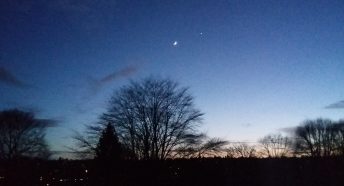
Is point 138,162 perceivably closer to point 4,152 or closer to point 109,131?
point 109,131

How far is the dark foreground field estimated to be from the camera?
88.9ft

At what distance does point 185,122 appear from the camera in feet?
138

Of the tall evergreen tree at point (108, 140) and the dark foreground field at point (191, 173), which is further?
the tall evergreen tree at point (108, 140)

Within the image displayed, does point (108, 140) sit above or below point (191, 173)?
above

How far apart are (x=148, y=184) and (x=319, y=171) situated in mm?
12748

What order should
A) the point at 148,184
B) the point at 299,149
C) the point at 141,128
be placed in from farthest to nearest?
1. the point at 299,149
2. the point at 141,128
3. the point at 148,184

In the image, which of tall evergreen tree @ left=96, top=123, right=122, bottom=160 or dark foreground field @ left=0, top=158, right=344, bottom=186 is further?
tall evergreen tree @ left=96, top=123, right=122, bottom=160

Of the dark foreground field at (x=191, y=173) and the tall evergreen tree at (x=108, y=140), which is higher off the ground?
the tall evergreen tree at (x=108, y=140)

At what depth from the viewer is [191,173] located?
27547 mm

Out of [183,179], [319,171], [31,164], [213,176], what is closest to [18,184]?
[31,164]

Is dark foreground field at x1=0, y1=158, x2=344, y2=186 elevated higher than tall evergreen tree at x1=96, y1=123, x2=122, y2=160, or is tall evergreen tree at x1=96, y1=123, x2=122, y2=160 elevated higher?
tall evergreen tree at x1=96, y1=123, x2=122, y2=160

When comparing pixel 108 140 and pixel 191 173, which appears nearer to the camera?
pixel 191 173

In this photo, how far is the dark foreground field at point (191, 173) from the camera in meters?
27.1

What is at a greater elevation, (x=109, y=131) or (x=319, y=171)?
(x=109, y=131)
